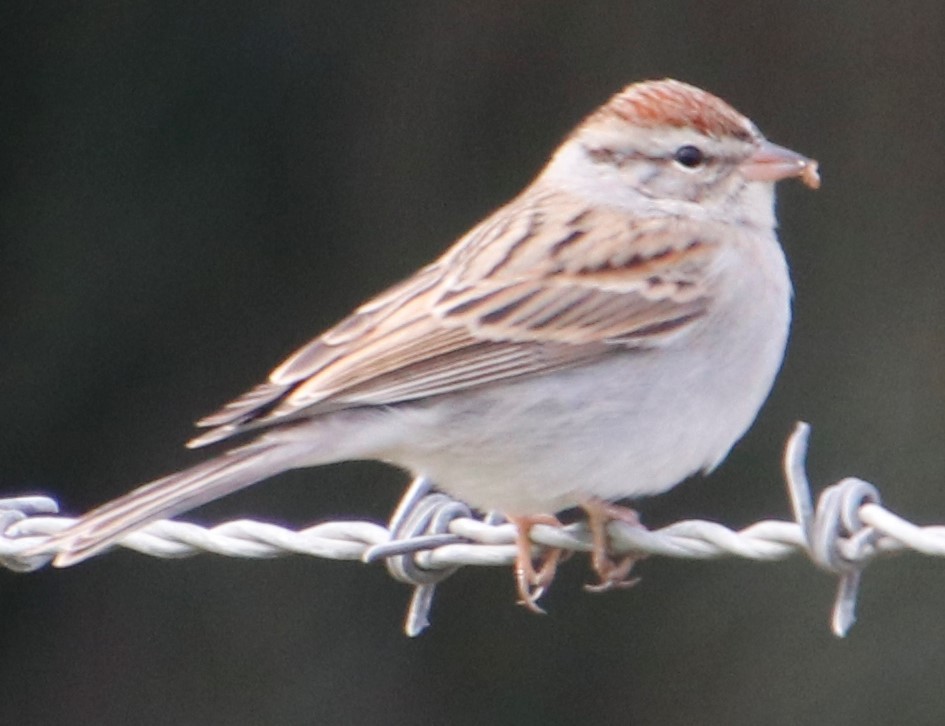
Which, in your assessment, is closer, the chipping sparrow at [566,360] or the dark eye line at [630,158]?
the chipping sparrow at [566,360]

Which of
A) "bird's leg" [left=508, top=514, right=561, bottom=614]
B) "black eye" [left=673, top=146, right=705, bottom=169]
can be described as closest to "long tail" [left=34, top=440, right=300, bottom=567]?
"bird's leg" [left=508, top=514, right=561, bottom=614]

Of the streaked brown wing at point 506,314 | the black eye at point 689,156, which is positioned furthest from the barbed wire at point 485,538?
the black eye at point 689,156

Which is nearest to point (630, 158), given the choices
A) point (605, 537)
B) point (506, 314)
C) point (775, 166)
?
point (775, 166)

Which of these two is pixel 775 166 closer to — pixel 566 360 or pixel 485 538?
pixel 566 360

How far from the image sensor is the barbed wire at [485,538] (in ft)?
9.07

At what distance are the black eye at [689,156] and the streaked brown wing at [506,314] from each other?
4.0 inches

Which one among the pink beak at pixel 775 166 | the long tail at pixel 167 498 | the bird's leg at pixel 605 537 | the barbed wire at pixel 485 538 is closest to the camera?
the barbed wire at pixel 485 538

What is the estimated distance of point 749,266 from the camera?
3936mm

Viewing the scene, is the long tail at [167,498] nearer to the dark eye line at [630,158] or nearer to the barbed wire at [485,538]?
the barbed wire at [485,538]

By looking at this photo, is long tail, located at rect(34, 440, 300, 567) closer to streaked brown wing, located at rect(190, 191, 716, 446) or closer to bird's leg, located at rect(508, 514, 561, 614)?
streaked brown wing, located at rect(190, 191, 716, 446)

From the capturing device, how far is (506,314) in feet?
12.5

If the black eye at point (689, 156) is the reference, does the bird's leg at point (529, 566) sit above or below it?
below

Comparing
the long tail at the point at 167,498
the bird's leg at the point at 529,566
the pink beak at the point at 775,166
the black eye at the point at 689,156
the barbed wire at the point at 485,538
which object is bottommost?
the bird's leg at the point at 529,566

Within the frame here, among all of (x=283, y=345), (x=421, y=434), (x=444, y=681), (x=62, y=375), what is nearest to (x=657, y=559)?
(x=444, y=681)
